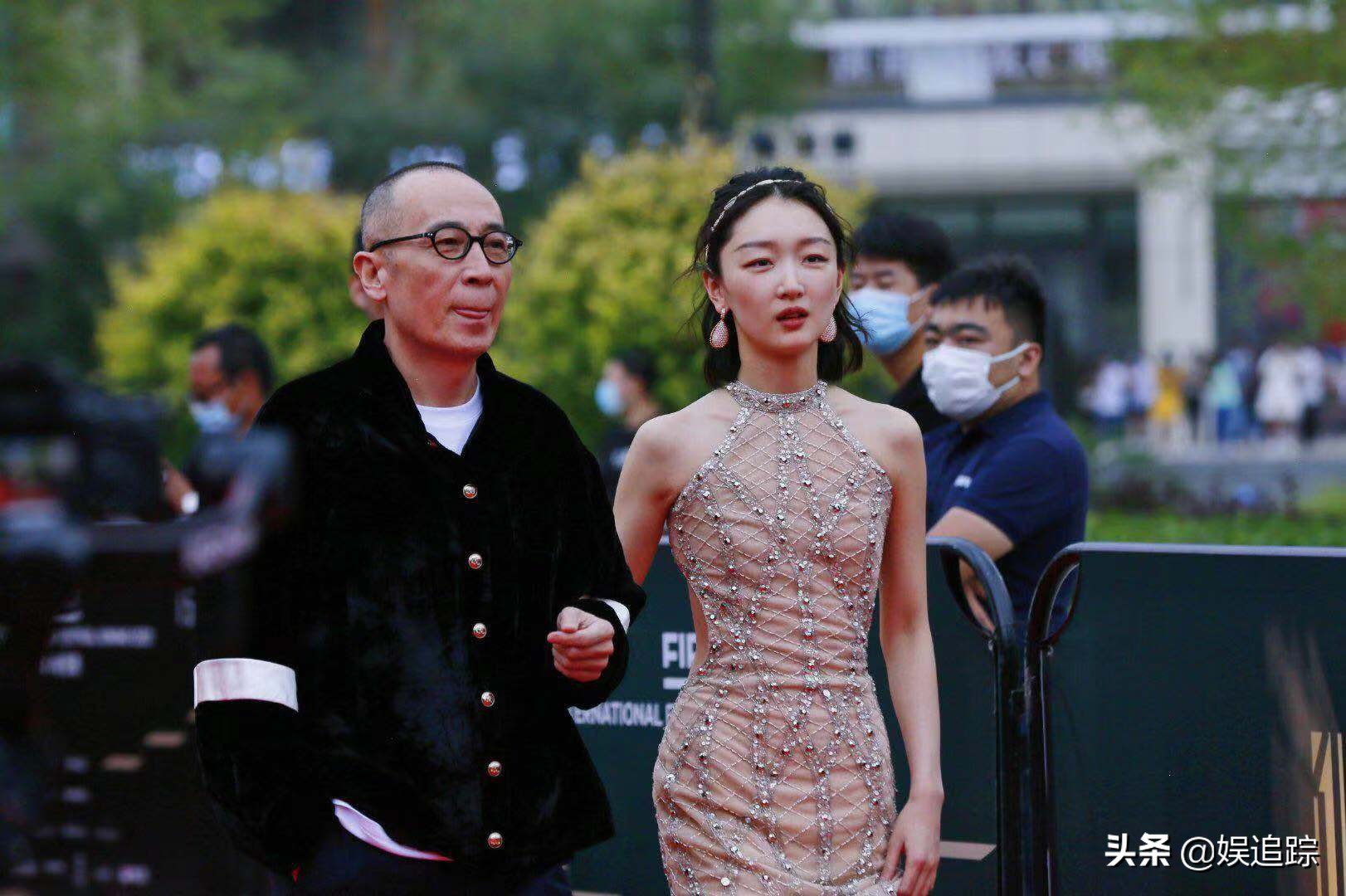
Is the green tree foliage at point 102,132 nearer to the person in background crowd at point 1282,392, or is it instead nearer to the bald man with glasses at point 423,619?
the person in background crowd at point 1282,392

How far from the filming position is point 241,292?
1806 centimetres

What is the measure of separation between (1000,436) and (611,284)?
28.1ft

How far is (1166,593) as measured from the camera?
3.99 m

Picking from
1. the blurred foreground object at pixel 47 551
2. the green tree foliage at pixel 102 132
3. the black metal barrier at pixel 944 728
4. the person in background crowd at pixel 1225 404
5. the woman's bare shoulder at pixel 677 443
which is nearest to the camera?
the woman's bare shoulder at pixel 677 443

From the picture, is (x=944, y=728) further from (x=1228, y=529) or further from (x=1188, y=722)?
(x=1228, y=529)

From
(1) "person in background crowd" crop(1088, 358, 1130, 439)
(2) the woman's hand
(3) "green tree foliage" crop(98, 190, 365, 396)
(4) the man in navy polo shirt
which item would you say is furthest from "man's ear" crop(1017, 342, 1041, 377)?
(1) "person in background crowd" crop(1088, 358, 1130, 439)

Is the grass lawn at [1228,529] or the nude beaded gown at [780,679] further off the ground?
the nude beaded gown at [780,679]

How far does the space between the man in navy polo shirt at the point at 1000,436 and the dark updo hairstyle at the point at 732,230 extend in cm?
114

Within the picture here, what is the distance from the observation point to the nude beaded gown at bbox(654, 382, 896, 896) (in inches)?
116

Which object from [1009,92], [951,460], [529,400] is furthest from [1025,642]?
[1009,92]

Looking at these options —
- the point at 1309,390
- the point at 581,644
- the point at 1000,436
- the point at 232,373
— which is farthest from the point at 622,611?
the point at 1309,390

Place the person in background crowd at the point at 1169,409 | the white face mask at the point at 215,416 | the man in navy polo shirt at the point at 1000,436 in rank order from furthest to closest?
the person in background crowd at the point at 1169,409 < the white face mask at the point at 215,416 < the man in navy polo shirt at the point at 1000,436

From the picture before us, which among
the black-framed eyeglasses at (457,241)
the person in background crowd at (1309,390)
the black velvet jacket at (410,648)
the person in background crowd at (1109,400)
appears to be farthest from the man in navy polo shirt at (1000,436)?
the person in background crowd at (1109,400)

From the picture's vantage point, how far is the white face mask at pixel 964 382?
500cm
